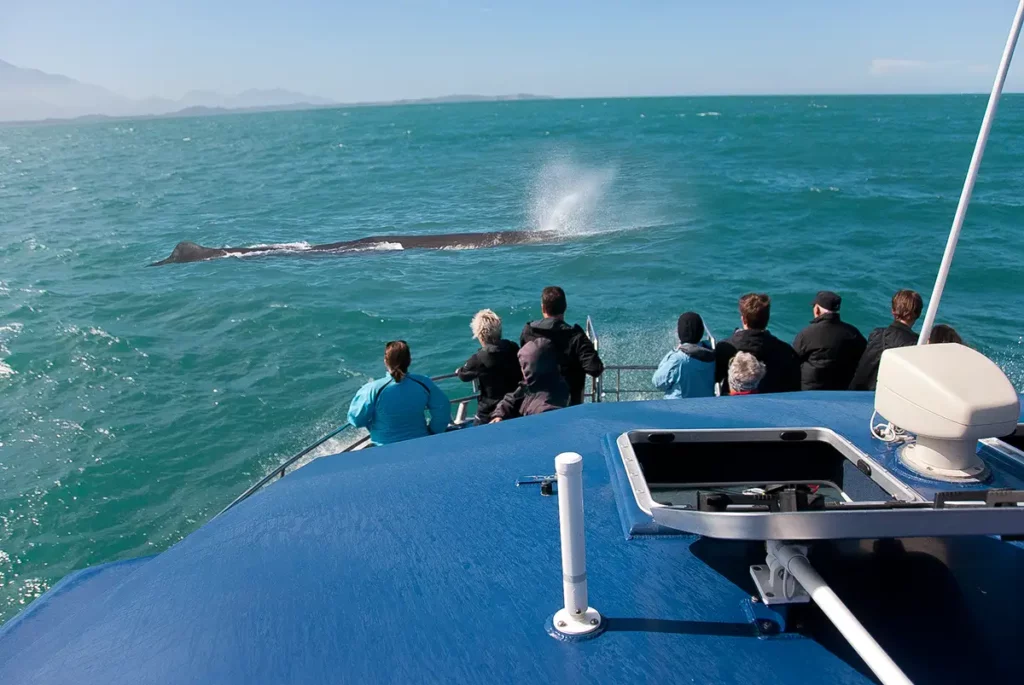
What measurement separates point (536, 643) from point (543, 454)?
5.05ft

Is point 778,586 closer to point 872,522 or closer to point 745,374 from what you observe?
point 872,522

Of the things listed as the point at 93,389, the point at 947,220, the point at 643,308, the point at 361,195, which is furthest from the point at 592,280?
the point at 361,195

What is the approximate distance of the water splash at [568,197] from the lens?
31375 millimetres

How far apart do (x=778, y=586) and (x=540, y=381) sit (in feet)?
12.4

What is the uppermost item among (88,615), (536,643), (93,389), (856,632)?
(856,632)

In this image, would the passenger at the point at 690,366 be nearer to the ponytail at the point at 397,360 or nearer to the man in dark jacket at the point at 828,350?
the man in dark jacket at the point at 828,350

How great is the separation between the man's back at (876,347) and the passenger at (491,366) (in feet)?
9.57

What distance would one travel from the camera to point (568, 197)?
126 ft

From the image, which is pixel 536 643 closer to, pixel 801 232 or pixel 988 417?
pixel 988 417

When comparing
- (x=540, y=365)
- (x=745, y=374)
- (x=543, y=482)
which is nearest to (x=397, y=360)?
(x=540, y=365)

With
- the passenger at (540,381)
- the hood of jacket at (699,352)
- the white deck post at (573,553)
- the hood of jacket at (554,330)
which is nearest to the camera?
the white deck post at (573,553)

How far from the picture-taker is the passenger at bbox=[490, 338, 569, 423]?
6.28 meters

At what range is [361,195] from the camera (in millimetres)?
44844

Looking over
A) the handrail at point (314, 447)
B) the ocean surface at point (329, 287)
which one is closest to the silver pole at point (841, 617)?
the handrail at point (314, 447)
